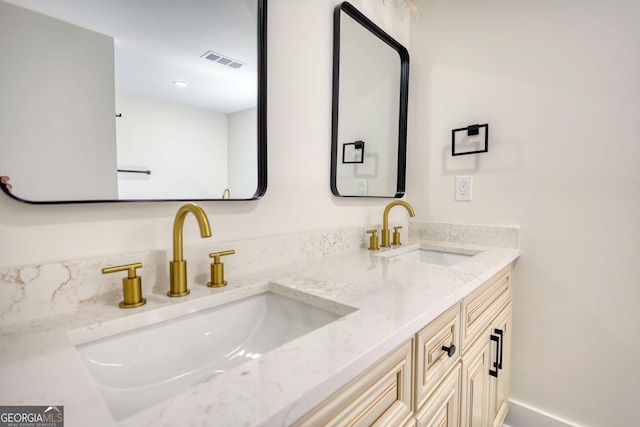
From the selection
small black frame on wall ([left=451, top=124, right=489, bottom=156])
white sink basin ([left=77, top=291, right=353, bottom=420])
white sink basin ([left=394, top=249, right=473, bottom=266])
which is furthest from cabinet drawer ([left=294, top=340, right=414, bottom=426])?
small black frame on wall ([left=451, top=124, right=489, bottom=156])

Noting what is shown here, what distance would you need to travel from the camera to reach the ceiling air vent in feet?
2.81

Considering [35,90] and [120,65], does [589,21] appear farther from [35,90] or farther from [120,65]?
[35,90]

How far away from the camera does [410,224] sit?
1709 mm

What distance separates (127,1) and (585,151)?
5.24 ft

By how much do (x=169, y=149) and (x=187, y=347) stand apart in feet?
1.58

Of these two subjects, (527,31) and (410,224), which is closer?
(527,31)

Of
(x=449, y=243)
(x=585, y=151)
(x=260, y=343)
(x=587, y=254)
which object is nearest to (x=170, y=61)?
(x=260, y=343)

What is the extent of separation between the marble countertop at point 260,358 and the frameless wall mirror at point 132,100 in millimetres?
259

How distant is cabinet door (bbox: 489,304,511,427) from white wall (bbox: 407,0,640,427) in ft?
0.29

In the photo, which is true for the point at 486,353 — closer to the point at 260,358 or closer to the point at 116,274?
the point at 260,358

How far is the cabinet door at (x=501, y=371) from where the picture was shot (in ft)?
3.77

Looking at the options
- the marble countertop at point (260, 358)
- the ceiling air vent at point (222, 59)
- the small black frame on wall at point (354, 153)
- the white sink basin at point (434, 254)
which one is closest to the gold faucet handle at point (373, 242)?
the white sink basin at point (434, 254)

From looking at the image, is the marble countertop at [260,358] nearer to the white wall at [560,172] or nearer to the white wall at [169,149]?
the white wall at [169,149]

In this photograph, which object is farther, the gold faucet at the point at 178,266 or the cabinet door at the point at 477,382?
the cabinet door at the point at 477,382
